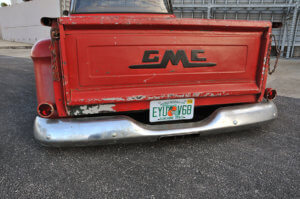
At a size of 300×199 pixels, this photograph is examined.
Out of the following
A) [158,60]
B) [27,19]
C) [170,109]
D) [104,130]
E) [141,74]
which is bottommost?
[104,130]

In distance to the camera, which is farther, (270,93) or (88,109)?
(270,93)

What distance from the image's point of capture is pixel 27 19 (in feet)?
71.4

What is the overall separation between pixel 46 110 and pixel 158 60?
3.66ft

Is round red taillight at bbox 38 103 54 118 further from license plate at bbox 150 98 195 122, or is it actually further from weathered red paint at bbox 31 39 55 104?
license plate at bbox 150 98 195 122

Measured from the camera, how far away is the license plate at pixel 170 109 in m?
2.17

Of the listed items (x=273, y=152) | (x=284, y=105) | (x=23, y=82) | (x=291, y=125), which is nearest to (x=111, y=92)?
(x=273, y=152)

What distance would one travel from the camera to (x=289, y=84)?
552cm

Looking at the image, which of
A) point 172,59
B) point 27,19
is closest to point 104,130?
point 172,59

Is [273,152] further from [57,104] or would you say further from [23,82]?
[23,82]

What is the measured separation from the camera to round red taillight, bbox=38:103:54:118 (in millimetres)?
2016

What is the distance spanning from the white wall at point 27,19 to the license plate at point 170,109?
58.1ft

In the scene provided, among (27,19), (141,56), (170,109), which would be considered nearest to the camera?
(141,56)

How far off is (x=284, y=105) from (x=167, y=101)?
106 inches

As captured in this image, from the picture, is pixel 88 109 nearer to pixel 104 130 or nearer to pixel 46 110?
pixel 104 130
